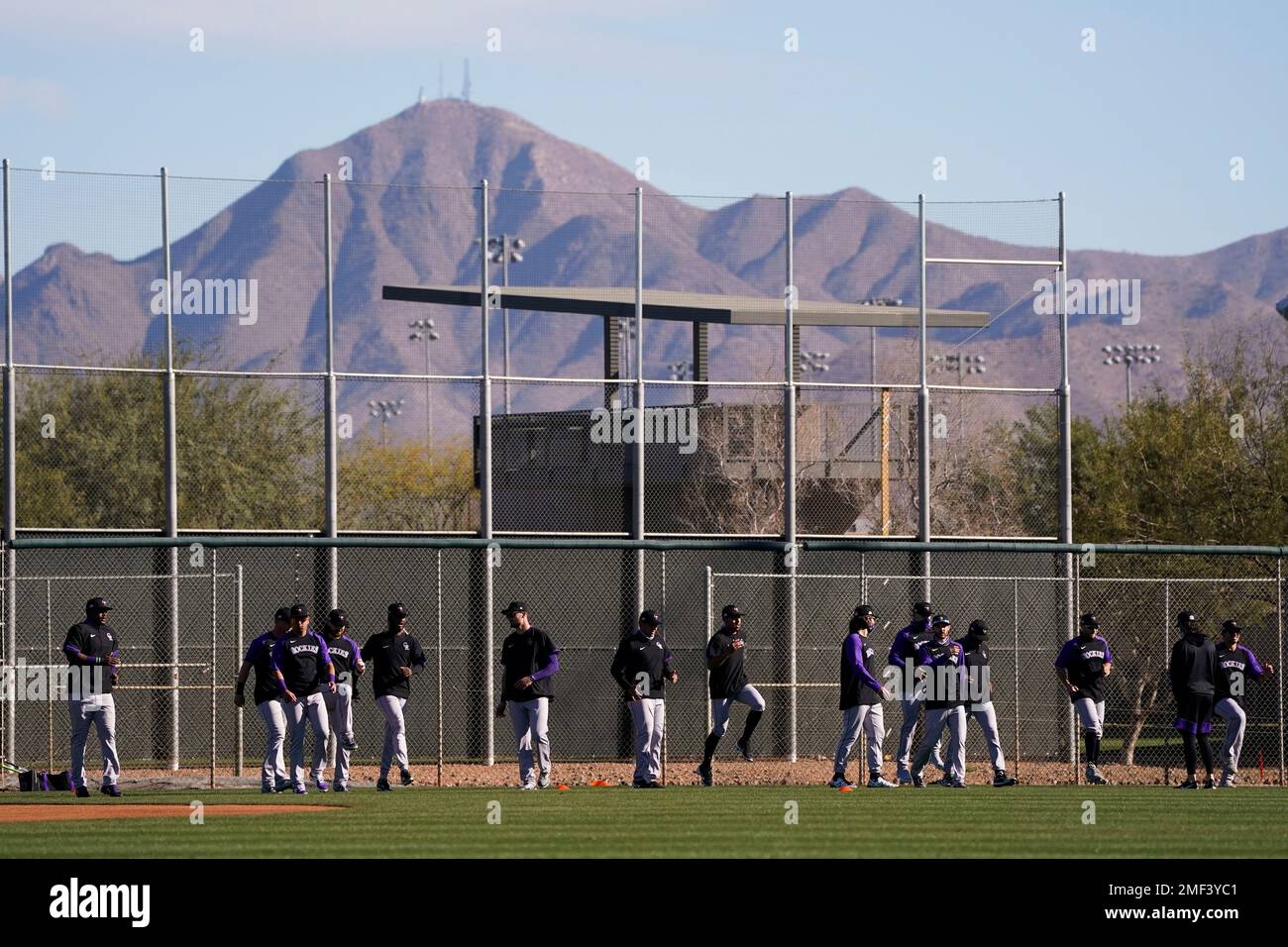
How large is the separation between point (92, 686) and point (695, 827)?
6991 millimetres

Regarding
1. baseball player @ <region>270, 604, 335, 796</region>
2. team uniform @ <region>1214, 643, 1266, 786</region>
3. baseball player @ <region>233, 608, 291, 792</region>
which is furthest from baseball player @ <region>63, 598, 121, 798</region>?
team uniform @ <region>1214, 643, 1266, 786</region>

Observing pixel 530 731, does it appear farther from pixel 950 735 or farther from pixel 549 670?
pixel 950 735

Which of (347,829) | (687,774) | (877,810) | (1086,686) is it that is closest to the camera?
(347,829)

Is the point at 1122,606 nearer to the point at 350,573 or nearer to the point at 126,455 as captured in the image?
the point at 350,573

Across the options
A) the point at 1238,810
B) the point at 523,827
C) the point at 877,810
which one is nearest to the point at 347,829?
the point at 523,827

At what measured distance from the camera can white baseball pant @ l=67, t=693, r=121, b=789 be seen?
18.3 meters

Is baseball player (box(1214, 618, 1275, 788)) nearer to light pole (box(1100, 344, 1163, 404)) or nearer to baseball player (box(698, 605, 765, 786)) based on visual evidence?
baseball player (box(698, 605, 765, 786))

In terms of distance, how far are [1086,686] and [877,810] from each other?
5.48 m

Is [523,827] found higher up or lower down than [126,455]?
lower down

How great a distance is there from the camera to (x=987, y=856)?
470 inches

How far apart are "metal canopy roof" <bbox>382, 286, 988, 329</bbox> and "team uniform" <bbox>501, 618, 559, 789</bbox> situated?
29.1 feet

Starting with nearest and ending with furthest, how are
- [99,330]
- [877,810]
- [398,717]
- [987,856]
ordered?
[987,856] → [877,810] → [398,717] → [99,330]

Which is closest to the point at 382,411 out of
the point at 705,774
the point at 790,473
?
the point at 790,473

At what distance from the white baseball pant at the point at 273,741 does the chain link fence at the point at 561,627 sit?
9.47 feet
